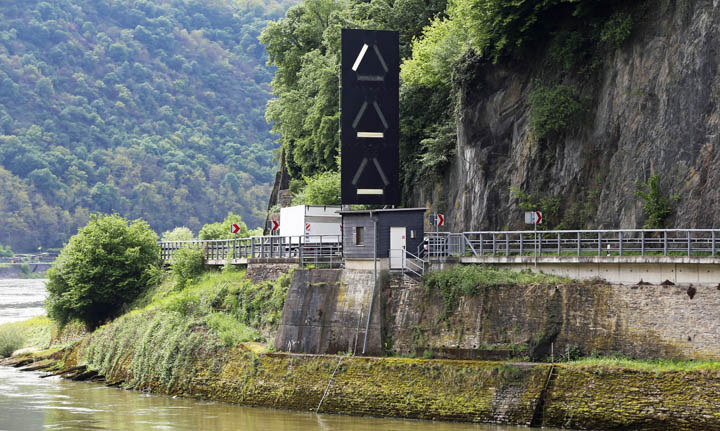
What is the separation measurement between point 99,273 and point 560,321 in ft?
103

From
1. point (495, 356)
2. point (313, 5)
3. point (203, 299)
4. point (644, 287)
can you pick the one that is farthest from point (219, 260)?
point (313, 5)

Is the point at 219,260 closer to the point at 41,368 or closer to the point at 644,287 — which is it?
the point at 41,368

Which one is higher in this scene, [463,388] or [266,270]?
[266,270]

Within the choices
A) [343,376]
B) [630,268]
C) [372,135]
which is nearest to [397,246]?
[343,376]

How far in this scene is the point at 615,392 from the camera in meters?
31.0

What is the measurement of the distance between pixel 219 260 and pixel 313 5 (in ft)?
110

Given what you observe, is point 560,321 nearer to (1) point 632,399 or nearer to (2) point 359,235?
(1) point 632,399

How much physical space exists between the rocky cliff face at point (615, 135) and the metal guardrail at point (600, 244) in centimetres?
67

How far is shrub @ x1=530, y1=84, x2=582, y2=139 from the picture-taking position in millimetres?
42406

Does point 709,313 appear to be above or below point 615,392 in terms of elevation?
above

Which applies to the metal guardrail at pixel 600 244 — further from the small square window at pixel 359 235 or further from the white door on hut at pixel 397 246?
the small square window at pixel 359 235

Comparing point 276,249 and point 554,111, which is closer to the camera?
point 554,111

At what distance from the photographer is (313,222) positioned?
161 ft

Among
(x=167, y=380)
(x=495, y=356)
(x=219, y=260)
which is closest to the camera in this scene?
(x=495, y=356)
